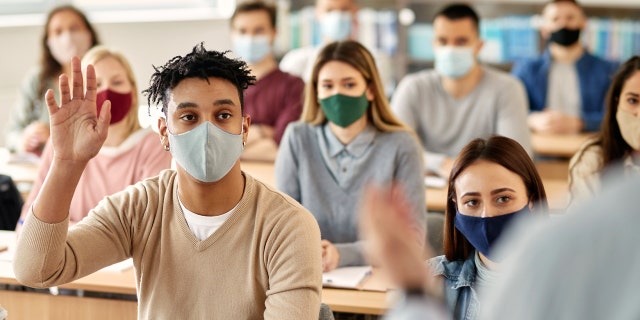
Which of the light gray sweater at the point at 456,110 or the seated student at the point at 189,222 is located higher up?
the seated student at the point at 189,222

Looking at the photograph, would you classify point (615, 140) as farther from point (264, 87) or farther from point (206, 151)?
point (264, 87)

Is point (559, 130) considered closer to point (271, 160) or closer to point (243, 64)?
point (271, 160)

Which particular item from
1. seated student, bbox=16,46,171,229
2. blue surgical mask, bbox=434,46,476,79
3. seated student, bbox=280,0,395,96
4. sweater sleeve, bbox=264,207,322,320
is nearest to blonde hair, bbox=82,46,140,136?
seated student, bbox=16,46,171,229

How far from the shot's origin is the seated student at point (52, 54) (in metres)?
4.83

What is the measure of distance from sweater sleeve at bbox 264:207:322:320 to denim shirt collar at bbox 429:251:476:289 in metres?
0.30

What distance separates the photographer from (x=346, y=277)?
267 cm

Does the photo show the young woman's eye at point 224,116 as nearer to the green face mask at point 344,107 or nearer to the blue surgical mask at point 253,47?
the green face mask at point 344,107

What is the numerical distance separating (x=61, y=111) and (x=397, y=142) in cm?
146

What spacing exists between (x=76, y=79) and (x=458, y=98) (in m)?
2.71

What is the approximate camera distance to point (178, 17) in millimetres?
6906

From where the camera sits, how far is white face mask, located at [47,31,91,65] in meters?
4.85

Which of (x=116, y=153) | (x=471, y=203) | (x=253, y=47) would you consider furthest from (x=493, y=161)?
(x=253, y=47)

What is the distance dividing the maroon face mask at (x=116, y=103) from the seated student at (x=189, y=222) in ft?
3.85

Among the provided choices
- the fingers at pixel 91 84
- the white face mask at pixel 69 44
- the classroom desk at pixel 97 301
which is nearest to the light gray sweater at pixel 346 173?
the classroom desk at pixel 97 301
